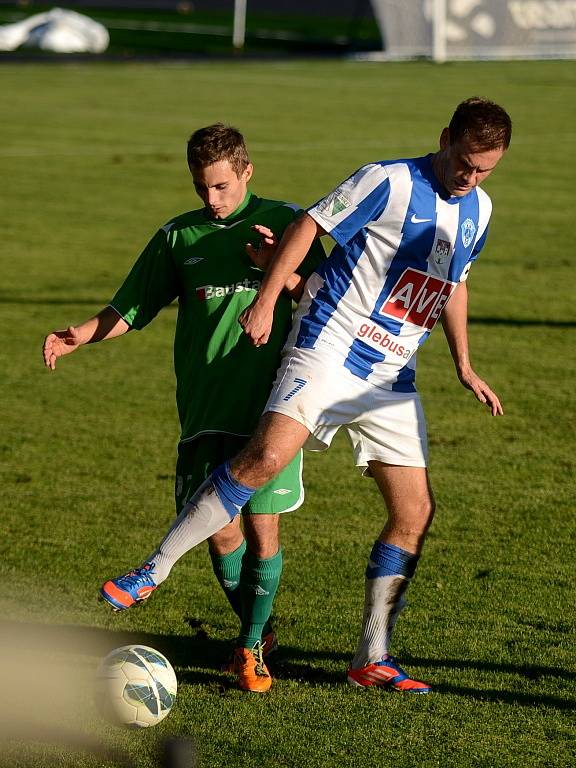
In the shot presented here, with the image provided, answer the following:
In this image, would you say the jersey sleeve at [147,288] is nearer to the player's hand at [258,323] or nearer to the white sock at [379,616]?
the player's hand at [258,323]

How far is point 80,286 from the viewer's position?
450 inches

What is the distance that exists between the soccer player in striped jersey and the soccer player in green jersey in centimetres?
17

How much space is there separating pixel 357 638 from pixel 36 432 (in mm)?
3357

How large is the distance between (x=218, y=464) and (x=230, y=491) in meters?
0.40

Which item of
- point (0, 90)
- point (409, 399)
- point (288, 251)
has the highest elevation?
point (288, 251)

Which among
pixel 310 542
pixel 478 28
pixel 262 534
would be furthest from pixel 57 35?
pixel 262 534

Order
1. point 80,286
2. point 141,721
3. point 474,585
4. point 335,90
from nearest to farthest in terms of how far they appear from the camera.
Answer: point 141,721, point 474,585, point 80,286, point 335,90

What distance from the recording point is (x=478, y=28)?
3753 centimetres

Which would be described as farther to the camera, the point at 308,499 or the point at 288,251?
the point at 308,499

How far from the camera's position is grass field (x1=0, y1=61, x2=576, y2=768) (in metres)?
4.15

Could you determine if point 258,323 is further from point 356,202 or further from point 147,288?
point 147,288

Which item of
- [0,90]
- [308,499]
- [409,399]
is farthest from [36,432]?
[0,90]

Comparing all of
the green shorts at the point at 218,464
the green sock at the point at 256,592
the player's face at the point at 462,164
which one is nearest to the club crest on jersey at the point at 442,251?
the player's face at the point at 462,164

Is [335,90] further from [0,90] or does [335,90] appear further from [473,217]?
[473,217]
